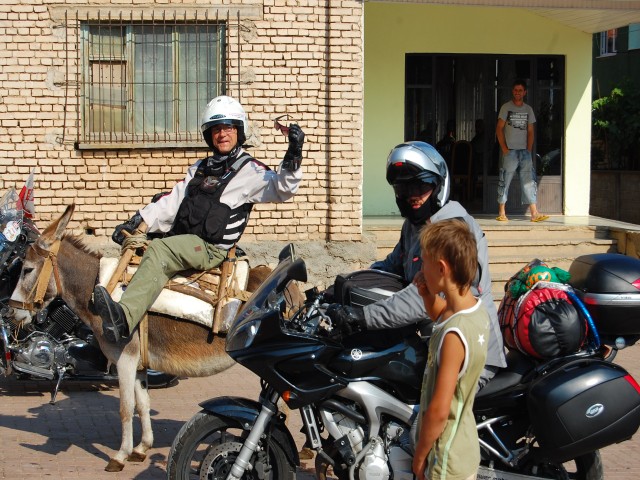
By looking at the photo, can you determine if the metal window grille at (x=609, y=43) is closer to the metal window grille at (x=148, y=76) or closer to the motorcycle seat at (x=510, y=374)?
the metal window grille at (x=148, y=76)

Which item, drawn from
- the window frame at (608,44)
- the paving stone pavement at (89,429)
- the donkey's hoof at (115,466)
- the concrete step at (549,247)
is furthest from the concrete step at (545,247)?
the window frame at (608,44)

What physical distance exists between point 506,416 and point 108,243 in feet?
23.9

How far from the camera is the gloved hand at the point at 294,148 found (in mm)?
5414

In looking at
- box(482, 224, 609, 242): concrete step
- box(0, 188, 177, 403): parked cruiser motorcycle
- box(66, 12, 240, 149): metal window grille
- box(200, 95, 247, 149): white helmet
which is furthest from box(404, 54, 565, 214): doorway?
box(200, 95, 247, 149): white helmet

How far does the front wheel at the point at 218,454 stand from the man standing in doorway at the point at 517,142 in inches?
377

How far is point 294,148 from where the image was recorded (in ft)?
18.5

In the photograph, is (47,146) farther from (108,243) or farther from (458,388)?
(458,388)

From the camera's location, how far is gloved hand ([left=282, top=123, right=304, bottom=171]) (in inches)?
213

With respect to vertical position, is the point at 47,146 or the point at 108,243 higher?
the point at 47,146

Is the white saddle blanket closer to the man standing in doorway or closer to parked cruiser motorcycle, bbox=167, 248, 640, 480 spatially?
parked cruiser motorcycle, bbox=167, 248, 640, 480

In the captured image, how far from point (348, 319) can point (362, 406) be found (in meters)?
0.47

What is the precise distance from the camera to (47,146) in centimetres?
1098

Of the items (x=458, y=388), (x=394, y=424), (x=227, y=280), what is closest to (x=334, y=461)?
(x=394, y=424)

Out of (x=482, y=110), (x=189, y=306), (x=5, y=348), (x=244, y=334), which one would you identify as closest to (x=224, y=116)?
(x=189, y=306)
